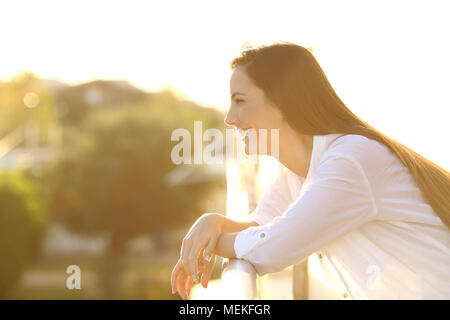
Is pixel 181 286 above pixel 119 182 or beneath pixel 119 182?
beneath

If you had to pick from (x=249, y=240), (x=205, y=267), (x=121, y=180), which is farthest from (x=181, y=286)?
(x=121, y=180)

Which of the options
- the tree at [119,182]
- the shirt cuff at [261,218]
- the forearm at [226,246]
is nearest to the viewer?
the forearm at [226,246]

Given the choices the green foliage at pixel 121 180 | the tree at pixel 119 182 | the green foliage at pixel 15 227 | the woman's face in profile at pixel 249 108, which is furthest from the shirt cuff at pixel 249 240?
the green foliage at pixel 121 180

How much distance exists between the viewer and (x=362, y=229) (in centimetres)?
159

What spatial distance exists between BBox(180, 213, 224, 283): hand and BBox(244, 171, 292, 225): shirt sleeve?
352 millimetres

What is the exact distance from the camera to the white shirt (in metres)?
1.45

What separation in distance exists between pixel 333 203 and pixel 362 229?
182 millimetres

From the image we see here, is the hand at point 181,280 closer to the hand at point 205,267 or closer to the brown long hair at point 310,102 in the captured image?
the hand at point 205,267

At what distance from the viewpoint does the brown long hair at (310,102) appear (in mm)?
1651

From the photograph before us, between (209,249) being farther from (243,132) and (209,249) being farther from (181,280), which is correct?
(243,132)

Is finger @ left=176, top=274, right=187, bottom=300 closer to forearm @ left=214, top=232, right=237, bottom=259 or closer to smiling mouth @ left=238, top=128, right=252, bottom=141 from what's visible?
forearm @ left=214, top=232, right=237, bottom=259
